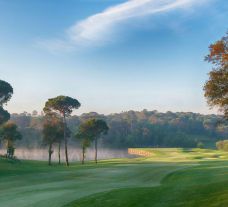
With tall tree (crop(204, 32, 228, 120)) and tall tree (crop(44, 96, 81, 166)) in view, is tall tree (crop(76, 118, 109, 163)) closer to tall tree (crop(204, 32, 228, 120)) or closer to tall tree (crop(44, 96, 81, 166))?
tall tree (crop(44, 96, 81, 166))

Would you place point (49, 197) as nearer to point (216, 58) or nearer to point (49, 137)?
point (216, 58)

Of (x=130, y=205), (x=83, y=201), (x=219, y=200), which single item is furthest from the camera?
(x=83, y=201)

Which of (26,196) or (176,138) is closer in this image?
(26,196)

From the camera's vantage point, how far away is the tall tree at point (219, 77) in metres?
26.7

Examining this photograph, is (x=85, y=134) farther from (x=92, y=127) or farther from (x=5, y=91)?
(x=5, y=91)

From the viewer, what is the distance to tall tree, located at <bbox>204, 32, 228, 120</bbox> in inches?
1052

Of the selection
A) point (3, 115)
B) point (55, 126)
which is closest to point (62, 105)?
point (55, 126)

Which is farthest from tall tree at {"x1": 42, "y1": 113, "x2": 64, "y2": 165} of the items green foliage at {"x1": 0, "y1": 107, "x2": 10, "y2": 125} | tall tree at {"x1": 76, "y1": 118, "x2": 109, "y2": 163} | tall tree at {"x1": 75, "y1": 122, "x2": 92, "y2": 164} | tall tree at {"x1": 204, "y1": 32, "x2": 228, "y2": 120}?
tall tree at {"x1": 204, "y1": 32, "x2": 228, "y2": 120}

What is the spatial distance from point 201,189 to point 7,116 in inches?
2550

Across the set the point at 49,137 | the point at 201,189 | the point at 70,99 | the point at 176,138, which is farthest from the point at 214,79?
the point at 176,138

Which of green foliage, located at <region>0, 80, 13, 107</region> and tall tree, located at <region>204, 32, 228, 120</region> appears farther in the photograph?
green foliage, located at <region>0, 80, 13, 107</region>

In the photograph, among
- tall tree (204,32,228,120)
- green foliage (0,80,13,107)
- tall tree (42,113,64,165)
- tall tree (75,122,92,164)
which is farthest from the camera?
tall tree (75,122,92,164)

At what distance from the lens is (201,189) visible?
2120 centimetres

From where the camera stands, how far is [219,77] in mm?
26875
